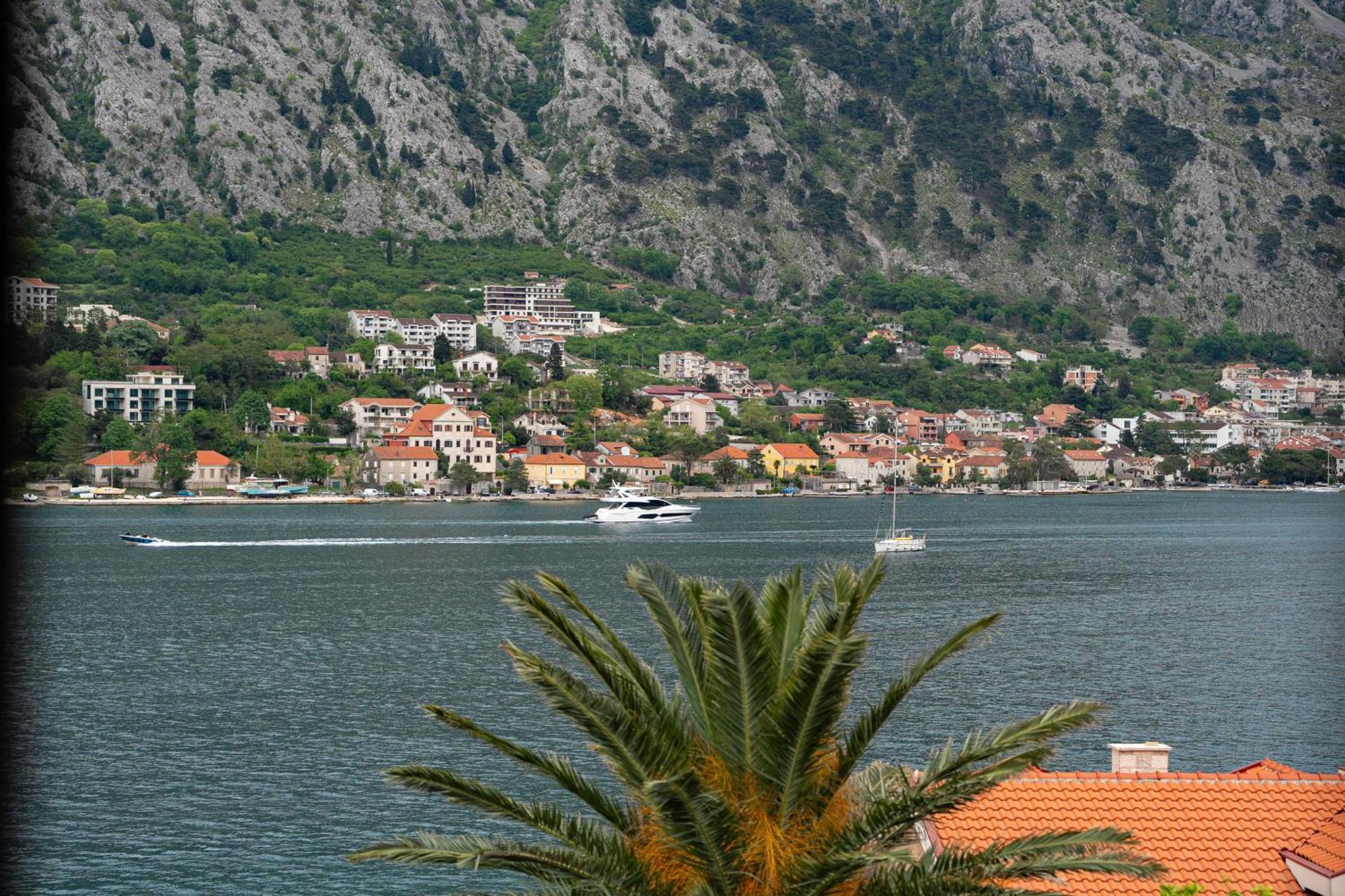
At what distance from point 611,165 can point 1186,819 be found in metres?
168

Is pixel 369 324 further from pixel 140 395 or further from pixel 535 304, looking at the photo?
pixel 140 395

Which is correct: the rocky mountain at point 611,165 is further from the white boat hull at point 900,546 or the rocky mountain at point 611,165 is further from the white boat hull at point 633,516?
the white boat hull at point 900,546

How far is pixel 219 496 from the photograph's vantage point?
103 metres

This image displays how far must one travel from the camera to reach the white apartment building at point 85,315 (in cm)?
11654

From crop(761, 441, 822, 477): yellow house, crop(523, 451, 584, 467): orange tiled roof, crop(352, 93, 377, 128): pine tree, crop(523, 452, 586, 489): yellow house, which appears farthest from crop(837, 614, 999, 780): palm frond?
crop(352, 93, 377, 128): pine tree

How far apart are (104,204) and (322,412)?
4445 centimetres

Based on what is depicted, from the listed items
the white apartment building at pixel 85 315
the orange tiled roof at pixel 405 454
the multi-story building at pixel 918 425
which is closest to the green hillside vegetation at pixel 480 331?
the white apartment building at pixel 85 315

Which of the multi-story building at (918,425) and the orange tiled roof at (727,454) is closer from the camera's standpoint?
the orange tiled roof at (727,454)

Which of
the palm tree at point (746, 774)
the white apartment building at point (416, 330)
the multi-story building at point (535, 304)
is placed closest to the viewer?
the palm tree at point (746, 774)

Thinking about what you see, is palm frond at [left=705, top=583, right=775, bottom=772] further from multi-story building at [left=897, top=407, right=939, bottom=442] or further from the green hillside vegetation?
multi-story building at [left=897, top=407, right=939, bottom=442]

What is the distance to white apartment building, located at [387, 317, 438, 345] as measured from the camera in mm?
136250

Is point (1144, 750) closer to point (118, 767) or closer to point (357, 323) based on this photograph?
point (118, 767)

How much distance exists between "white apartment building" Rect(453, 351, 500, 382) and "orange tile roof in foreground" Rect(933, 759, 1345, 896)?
119m

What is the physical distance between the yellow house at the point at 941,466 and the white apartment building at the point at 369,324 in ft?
152
